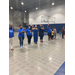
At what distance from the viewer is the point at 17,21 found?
827 inches

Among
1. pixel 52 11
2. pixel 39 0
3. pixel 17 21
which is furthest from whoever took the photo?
pixel 17 21

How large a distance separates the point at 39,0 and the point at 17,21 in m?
9.91

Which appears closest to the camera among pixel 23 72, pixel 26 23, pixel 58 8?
pixel 23 72

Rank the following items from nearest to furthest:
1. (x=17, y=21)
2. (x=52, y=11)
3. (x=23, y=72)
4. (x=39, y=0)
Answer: (x=23, y=72)
(x=39, y=0)
(x=52, y=11)
(x=17, y=21)

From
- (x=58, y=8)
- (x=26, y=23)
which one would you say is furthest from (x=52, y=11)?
(x=26, y=23)

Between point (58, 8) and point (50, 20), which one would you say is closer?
point (58, 8)

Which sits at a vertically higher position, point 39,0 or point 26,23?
point 39,0

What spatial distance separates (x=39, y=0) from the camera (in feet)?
44.0
